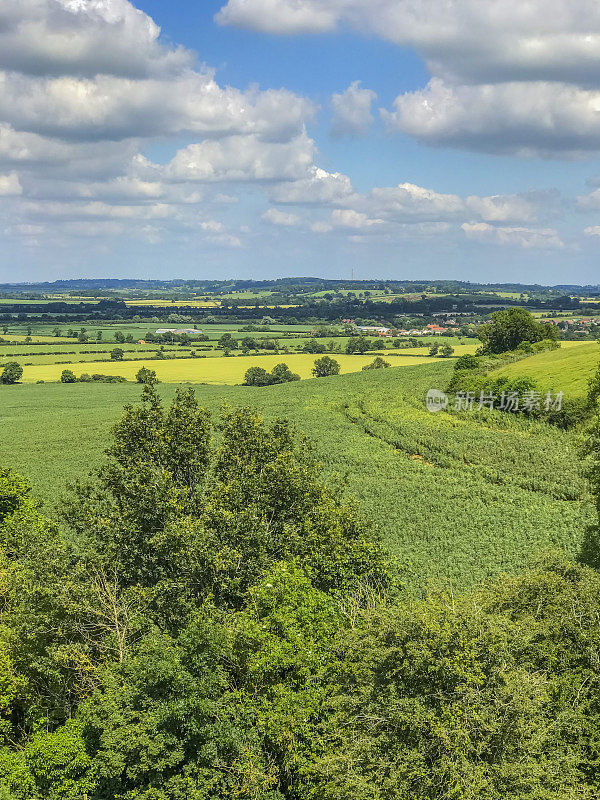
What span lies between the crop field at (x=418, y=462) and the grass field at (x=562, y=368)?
9.58 meters

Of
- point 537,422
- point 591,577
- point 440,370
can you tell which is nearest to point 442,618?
point 591,577

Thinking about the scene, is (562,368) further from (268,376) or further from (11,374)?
(11,374)

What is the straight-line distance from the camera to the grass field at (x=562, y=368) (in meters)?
79.7

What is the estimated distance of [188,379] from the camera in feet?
440

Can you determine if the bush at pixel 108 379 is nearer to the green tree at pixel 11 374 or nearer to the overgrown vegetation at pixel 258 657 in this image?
the green tree at pixel 11 374

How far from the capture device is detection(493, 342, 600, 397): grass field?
7969 centimetres

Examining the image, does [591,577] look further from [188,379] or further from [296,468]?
[188,379]

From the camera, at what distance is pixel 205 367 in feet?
488

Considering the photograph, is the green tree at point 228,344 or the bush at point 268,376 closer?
the bush at point 268,376

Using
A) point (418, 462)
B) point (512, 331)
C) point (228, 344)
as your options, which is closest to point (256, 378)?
point (512, 331)

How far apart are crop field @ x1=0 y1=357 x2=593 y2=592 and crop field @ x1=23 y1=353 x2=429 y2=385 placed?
2351cm

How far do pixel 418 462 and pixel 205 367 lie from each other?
94.1m

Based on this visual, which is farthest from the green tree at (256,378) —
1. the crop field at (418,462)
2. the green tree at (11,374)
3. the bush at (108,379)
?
the green tree at (11,374)

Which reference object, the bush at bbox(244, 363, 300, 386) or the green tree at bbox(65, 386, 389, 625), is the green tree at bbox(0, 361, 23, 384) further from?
the green tree at bbox(65, 386, 389, 625)
